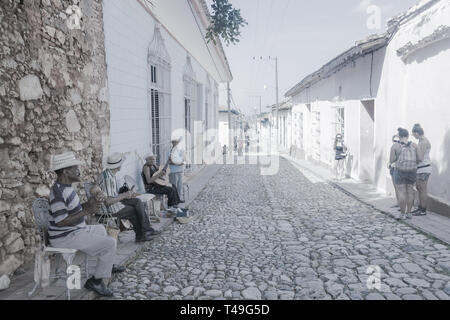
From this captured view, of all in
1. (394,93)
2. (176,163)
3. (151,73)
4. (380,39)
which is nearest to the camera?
(176,163)

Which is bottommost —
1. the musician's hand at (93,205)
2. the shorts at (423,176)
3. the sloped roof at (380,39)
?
the shorts at (423,176)

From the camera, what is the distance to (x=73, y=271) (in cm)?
358

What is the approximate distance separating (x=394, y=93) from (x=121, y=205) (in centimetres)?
608

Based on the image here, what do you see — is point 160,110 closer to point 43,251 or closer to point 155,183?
point 155,183

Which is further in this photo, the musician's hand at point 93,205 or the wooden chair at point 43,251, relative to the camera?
the musician's hand at point 93,205

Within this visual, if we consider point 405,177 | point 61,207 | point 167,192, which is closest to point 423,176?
point 405,177

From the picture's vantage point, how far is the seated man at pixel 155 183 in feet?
21.7

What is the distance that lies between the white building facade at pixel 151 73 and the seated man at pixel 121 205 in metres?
0.70

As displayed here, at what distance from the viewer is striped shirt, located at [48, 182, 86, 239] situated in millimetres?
3342

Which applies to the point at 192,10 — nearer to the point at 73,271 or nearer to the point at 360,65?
the point at 360,65

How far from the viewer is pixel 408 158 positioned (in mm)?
6273

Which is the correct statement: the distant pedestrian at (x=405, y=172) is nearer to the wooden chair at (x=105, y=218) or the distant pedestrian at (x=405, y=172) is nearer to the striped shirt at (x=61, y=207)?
the wooden chair at (x=105, y=218)

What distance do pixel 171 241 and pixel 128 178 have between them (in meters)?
1.22

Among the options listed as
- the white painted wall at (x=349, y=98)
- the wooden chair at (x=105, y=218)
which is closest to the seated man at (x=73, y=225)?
the wooden chair at (x=105, y=218)
